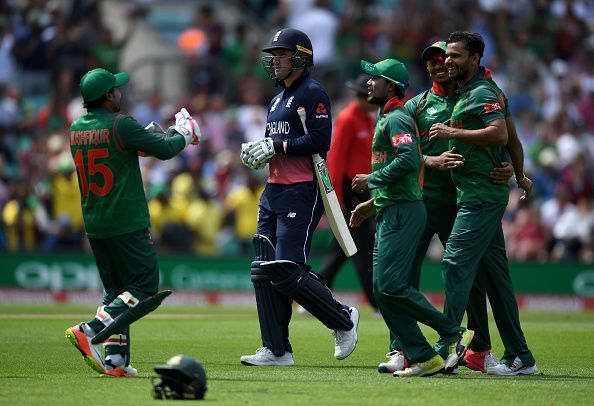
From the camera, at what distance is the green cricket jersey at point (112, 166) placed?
31.8ft

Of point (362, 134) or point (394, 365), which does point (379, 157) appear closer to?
point (394, 365)

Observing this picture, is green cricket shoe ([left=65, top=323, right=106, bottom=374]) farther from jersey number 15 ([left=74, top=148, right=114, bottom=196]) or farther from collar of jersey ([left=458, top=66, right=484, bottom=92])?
collar of jersey ([left=458, top=66, right=484, bottom=92])

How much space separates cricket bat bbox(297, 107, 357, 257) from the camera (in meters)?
10.5

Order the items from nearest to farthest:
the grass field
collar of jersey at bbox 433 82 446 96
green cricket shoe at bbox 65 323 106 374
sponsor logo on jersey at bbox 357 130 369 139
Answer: the grass field, green cricket shoe at bbox 65 323 106 374, collar of jersey at bbox 433 82 446 96, sponsor logo on jersey at bbox 357 130 369 139

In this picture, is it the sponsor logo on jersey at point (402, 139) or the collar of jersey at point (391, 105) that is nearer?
the sponsor logo on jersey at point (402, 139)

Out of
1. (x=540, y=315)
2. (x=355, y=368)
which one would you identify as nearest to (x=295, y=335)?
(x=355, y=368)

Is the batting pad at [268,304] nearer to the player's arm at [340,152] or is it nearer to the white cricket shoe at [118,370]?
the white cricket shoe at [118,370]

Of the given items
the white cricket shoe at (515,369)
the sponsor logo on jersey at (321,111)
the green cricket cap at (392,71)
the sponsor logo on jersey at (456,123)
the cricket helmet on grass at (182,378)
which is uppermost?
the green cricket cap at (392,71)

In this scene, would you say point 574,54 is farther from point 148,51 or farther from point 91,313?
point 91,313

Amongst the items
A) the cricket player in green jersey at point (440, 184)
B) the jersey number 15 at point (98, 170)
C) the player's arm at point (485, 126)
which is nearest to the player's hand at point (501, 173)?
the cricket player in green jersey at point (440, 184)

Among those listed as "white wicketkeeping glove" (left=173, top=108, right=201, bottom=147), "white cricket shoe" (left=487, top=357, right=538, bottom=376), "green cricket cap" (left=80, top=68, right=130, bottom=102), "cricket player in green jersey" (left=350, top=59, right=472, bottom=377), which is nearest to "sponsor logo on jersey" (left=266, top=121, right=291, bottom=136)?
"white wicketkeeping glove" (left=173, top=108, right=201, bottom=147)

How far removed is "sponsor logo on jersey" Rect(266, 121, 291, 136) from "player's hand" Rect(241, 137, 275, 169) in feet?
0.88

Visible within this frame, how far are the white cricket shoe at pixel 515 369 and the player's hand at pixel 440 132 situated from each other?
194cm

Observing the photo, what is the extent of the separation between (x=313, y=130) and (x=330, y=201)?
2.02 feet
